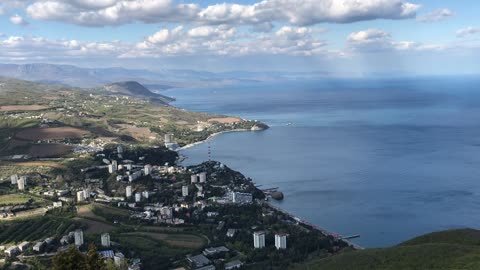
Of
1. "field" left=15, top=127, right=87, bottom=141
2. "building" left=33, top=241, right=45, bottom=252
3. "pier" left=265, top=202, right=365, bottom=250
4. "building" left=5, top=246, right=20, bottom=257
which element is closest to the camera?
"building" left=5, top=246, right=20, bottom=257

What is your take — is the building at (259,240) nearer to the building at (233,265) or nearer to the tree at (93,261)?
the building at (233,265)

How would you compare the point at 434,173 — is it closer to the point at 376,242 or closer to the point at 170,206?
the point at 376,242

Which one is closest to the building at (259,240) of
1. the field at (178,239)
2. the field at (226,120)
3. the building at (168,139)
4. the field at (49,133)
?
the field at (178,239)

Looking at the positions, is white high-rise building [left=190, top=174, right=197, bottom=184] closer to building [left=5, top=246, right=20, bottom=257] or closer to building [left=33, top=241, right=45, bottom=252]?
building [left=33, top=241, right=45, bottom=252]

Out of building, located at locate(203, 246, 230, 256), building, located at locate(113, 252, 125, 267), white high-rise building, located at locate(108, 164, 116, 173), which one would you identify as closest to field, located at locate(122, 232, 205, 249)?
building, located at locate(203, 246, 230, 256)

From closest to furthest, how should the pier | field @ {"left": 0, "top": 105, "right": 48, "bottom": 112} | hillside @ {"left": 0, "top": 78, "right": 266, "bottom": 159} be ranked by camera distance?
the pier → hillside @ {"left": 0, "top": 78, "right": 266, "bottom": 159} → field @ {"left": 0, "top": 105, "right": 48, "bottom": 112}

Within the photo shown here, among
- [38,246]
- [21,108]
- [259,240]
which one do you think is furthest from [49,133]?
[259,240]

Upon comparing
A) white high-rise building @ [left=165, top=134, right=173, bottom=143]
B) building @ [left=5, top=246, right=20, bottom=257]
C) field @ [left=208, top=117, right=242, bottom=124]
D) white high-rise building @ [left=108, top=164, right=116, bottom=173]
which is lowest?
building @ [left=5, top=246, right=20, bottom=257]

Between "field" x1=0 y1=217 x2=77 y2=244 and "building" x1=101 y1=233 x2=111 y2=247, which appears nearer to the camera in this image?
"building" x1=101 y1=233 x2=111 y2=247
